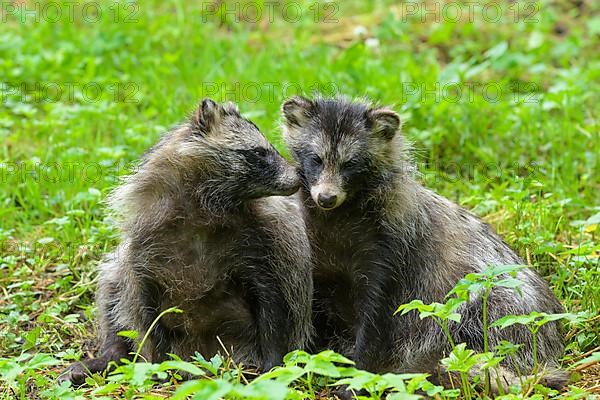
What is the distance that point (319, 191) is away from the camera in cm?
556

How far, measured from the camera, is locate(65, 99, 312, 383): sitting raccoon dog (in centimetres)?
562

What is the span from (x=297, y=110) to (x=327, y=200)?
813 mm

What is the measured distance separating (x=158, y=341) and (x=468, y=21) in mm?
7167

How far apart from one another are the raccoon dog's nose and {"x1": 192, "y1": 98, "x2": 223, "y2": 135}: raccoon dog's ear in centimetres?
80

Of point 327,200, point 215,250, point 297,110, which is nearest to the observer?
point 327,200

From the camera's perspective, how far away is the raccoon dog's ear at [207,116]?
577cm

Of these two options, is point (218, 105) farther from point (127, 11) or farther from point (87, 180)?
point (127, 11)

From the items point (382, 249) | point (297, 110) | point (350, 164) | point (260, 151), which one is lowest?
point (382, 249)

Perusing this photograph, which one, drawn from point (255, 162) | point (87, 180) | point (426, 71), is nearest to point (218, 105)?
point (255, 162)

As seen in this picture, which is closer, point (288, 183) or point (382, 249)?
point (288, 183)

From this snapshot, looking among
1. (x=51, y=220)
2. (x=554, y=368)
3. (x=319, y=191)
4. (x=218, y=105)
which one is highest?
(x=218, y=105)

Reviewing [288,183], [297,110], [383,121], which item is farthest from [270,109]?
[288,183]

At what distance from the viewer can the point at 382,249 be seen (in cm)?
575

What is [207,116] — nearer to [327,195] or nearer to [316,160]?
[316,160]
